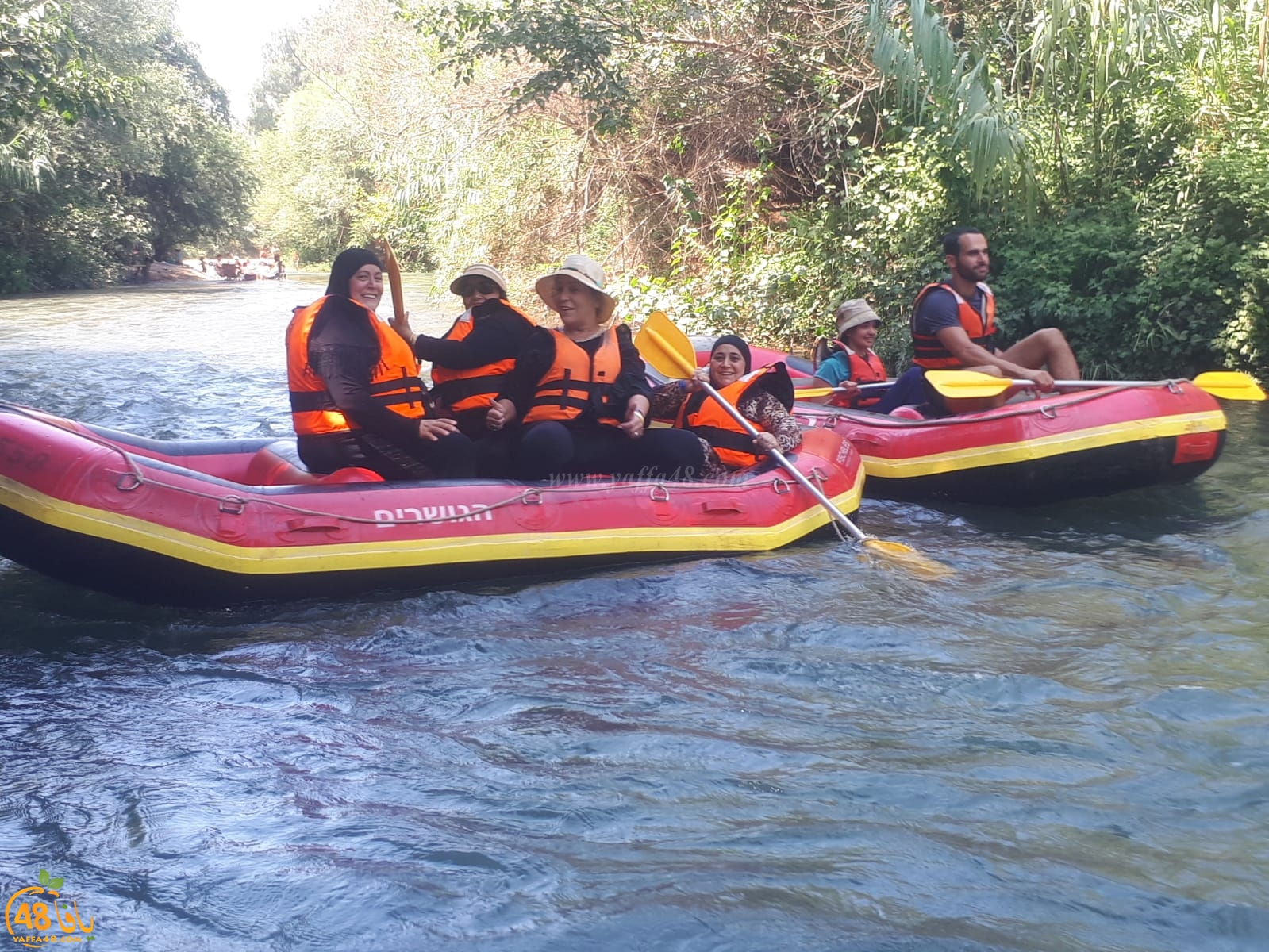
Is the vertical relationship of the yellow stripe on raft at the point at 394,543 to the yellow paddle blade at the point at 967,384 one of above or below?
below

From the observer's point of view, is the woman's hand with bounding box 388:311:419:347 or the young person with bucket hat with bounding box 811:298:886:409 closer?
the woman's hand with bounding box 388:311:419:347

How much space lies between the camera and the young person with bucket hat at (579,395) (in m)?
4.73

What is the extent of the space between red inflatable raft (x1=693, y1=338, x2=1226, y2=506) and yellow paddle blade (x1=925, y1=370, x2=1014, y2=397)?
4.8 inches

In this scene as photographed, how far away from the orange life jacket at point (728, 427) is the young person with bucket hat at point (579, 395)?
1.41 ft

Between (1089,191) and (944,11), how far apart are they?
2.12 m

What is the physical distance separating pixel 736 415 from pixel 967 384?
124 centimetres

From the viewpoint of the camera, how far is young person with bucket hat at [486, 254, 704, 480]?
15.5 ft

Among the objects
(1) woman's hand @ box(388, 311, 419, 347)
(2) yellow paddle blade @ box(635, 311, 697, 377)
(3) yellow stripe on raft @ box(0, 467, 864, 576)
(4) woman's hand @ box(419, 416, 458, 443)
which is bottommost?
(3) yellow stripe on raft @ box(0, 467, 864, 576)

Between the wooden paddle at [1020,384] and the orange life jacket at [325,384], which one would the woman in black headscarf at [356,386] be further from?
the wooden paddle at [1020,384]

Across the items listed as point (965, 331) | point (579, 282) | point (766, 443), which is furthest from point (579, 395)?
point (965, 331)

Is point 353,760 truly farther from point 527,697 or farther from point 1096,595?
point 1096,595

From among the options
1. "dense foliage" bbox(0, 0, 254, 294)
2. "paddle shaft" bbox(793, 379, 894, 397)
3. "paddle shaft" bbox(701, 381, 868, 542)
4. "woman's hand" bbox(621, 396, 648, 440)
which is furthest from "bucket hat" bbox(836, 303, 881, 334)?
"dense foliage" bbox(0, 0, 254, 294)

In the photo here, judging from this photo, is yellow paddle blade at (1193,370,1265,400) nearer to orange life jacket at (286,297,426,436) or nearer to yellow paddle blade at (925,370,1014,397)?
yellow paddle blade at (925,370,1014,397)

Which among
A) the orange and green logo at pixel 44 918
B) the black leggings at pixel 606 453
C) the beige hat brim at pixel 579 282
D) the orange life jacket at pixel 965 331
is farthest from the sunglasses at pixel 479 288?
the orange and green logo at pixel 44 918
